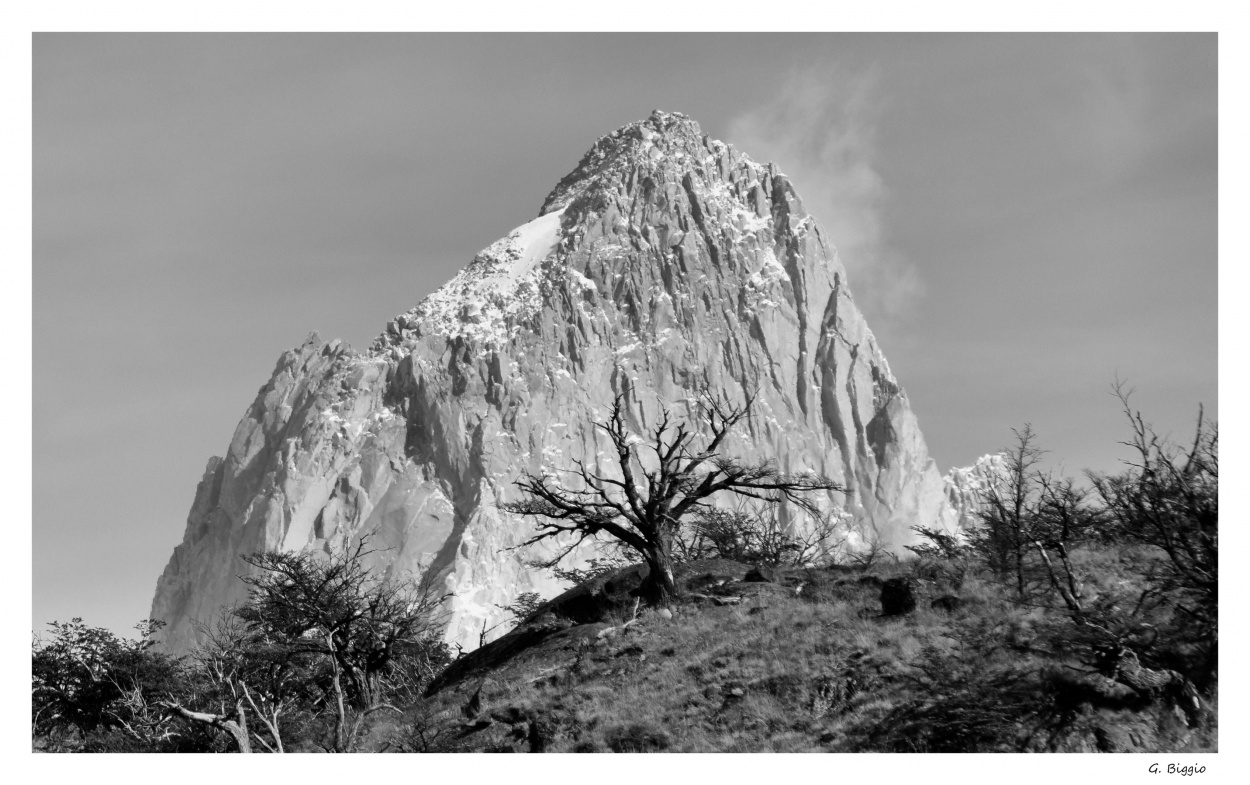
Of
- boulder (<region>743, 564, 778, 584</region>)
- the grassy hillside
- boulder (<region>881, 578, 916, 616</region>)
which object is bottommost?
the grassy hillside

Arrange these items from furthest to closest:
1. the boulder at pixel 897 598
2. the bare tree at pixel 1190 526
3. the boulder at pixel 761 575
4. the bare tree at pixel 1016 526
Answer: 1. the boulder at pixel 761 575
2. the bare tree at pixel 1016 526
3. the boulder at pixel 897 598
4. the bare tree at pixel 1190 526

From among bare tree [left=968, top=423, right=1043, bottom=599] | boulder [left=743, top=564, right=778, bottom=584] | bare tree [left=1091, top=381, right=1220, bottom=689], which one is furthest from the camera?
boulder [left=743, top=564, right=778, bottom=584]

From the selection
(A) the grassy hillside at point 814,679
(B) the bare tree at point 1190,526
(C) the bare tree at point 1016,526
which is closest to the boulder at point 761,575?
(A) the grassy hillside at point 814,679

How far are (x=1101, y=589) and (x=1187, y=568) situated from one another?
21.8 ft

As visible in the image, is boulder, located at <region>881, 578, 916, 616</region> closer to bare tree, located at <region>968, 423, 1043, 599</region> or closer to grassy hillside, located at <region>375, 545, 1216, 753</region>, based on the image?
grassy hillside, located at <region>375, 545, 1216, 753</region>

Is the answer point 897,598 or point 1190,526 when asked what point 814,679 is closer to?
point 897,598

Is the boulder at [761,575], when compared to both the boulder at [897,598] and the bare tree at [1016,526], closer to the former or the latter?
the boulder at [897,598]

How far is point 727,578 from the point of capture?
33094 millimetres

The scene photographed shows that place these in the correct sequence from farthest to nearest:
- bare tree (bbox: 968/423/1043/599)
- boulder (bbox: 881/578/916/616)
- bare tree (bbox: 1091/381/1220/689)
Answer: bare tree (bbox: 968/423/1043/599) → boulder (bbox: 881/578/916/616) → bare tree (bbox: 1091/381/1220/689)

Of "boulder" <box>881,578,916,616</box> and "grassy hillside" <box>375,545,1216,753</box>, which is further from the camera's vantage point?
"boulder" <box>881,578,916,616</box>

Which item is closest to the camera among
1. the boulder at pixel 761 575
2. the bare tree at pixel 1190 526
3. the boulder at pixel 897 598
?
the bare tree at pixel 1190 526

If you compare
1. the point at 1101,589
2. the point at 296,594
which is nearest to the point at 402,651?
the point at 296,594

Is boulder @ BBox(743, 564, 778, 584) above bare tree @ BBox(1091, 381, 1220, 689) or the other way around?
above

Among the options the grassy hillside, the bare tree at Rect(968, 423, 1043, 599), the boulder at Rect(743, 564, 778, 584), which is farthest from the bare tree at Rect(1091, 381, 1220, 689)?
the boulder at Rect(743, 564, 778, 584)
